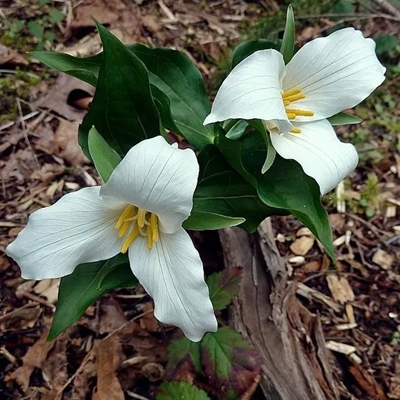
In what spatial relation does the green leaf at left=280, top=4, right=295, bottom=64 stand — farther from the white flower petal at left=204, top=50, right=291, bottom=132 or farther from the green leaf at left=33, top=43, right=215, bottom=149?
the green leaf at left=33, top=43, right=215, bottom=149

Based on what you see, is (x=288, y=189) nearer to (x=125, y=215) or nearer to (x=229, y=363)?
(x=125, y=215)

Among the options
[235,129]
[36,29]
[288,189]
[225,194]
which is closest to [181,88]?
[235,129]

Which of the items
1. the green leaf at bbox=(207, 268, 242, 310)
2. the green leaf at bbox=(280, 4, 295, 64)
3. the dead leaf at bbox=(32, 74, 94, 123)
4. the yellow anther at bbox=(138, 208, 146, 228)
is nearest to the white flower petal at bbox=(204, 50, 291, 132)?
the green leaf at bbox=(280, 4, 295, 64)

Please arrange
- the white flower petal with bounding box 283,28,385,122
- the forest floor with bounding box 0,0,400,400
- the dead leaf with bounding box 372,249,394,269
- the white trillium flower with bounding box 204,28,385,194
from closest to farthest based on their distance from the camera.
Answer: the white trillium flower with bounding box 204,28,385,194
the white flower petal with bounding box 283,28,385,122
the forest floor with bounding box 0,0,400,400
the dead leaf with bounding box 372,249,394,269

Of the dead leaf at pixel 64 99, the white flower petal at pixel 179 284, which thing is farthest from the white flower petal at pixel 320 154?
the dead leaf at pixel 64 99

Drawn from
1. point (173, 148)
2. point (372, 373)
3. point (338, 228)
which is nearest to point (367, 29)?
point (338, 228)

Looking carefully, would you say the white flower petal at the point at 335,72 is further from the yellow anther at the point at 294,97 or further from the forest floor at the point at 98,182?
the forest floor at the point at 98,182

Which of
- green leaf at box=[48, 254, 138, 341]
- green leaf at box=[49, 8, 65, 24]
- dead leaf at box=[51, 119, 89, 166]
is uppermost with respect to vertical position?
green leaf at box=[49, 8, 65, 24]

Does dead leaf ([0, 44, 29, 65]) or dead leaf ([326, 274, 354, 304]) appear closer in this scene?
dead leaf ([326, 274, 354, 304])
